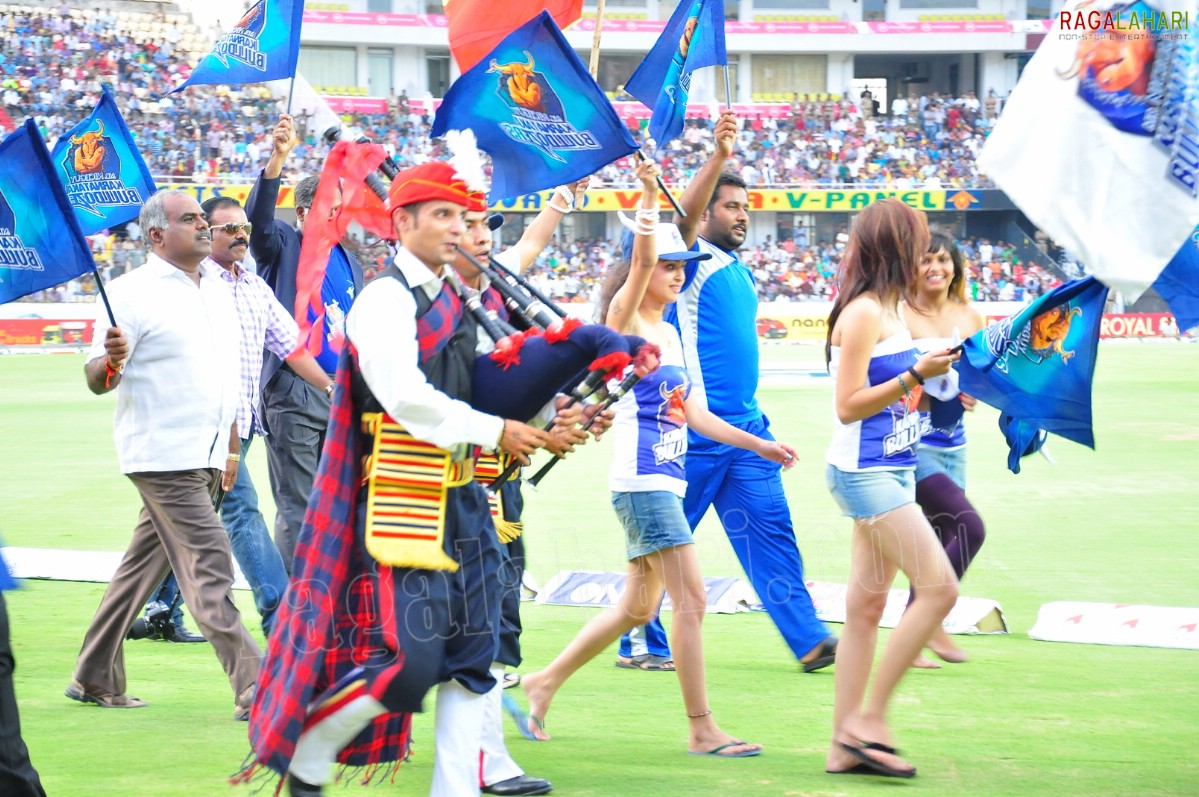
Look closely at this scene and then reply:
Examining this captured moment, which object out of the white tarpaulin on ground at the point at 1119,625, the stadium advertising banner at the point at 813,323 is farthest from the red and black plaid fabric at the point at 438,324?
the stadium advertising banner at the point at 813,323

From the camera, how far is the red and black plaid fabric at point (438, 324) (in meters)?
3.73

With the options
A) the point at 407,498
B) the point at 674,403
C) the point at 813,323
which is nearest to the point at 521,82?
the point at 674,403

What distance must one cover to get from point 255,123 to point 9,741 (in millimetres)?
43407

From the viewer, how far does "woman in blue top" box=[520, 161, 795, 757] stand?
15.6ft

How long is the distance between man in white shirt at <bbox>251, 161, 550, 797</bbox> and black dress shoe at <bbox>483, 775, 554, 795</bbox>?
607 mm

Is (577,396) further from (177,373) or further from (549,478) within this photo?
(549,478)

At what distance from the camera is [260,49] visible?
23.1 ft

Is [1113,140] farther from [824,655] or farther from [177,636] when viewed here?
[177,636]

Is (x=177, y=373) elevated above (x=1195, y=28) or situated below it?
below

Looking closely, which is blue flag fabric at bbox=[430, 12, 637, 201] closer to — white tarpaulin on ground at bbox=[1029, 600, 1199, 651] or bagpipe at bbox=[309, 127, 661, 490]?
bagpipe at bbox=[309, 127, 661, 490]

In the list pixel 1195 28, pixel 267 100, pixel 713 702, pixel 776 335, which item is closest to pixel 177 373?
pixel 713 702

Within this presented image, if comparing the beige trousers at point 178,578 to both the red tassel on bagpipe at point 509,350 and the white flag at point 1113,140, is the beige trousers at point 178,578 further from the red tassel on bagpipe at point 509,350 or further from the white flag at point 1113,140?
the white flag at point 1113,140

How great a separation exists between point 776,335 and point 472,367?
30834 mm

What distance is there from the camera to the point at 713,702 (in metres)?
5.50
